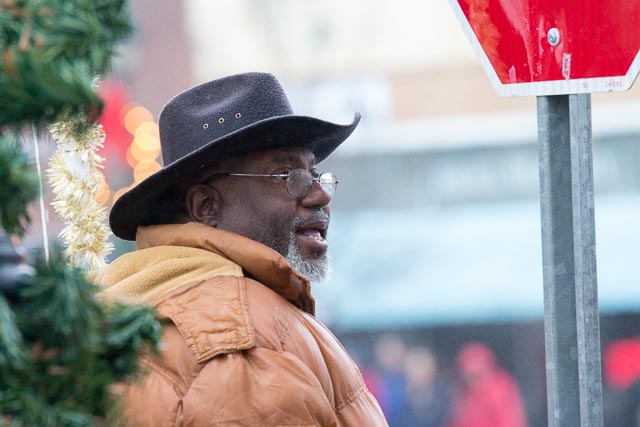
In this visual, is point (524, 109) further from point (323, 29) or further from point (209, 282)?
point (209, 282)

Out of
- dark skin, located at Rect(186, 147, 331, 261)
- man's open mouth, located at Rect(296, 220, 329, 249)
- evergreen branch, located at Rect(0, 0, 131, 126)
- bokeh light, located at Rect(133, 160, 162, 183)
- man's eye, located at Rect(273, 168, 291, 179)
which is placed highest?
evergreen branch, located at Rect(0, 0, 131, 126)

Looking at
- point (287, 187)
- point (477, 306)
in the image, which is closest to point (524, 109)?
point (477, 306)

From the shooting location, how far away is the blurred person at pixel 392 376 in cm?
1170

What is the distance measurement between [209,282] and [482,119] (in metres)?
13.0

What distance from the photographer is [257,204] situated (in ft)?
10.6

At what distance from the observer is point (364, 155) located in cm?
1496

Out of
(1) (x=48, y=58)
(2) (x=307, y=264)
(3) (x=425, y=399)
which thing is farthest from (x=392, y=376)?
(1) (x=48, y=58)

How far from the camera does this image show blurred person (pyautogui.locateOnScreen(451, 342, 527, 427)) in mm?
10953

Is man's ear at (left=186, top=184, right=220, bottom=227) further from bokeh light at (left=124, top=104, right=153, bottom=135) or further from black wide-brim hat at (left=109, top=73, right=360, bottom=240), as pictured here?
bokeh light at (left=124, top=104, right=153, bottom=135)

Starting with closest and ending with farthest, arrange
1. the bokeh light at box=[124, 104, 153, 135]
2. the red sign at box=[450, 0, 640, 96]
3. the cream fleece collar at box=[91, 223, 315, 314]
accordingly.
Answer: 1. the red sign at box=[450, 0, 640, 96]
2. the cream fleece collar at box=[91, 223, 315, 314]
3. the bokeh light at box=[124, 104, 153, 135]

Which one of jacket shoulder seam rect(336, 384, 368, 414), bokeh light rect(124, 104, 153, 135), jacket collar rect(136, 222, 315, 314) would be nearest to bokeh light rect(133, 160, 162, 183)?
bokeh light rect(124, 104, 153, 135)

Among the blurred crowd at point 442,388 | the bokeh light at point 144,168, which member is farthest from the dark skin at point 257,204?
the blurred crowd at point 442,388

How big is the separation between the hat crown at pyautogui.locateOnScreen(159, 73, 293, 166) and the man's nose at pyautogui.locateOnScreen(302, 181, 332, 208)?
0.78ft

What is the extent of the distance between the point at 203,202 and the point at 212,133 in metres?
0.20
